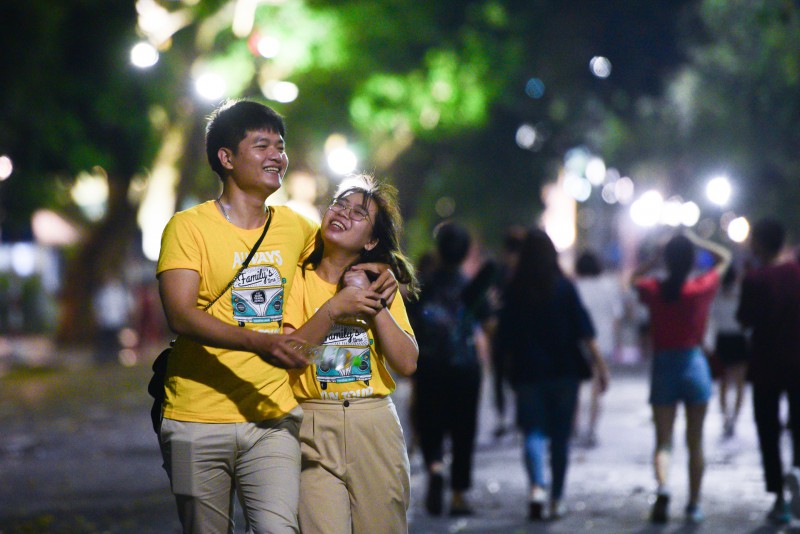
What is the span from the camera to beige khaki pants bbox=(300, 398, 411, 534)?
4.49 metres

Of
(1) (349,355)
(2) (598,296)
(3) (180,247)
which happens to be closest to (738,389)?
(2) (598,296)

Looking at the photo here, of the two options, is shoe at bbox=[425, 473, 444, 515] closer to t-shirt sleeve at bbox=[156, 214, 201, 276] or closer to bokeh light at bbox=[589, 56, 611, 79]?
t-shirt sleeve at bbox=[156, 214, 201, 276]

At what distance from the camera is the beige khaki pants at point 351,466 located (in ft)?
14.7

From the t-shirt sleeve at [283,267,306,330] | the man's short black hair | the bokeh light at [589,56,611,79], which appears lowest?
the t-shirt sleeve at [283,267,306,330]

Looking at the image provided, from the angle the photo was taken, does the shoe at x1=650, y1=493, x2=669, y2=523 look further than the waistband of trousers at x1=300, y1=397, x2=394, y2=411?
Yes

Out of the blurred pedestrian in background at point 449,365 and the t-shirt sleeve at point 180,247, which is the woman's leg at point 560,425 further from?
the t-shirt sleeve at point 180,247

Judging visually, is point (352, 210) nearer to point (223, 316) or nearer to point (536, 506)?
point (223, 316)

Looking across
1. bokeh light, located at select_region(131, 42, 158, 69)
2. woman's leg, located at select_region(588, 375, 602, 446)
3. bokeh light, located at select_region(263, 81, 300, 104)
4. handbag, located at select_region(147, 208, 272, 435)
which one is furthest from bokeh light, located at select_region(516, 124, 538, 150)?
handbag, located at select_region(147, 208, 272, 435)

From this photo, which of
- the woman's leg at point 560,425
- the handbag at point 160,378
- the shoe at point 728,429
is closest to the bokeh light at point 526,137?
the shoe at point 728,429

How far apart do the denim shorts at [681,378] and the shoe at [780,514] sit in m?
0.81

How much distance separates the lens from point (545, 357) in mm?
8289

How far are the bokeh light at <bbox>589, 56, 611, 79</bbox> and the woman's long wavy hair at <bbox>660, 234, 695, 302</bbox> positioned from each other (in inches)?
1153

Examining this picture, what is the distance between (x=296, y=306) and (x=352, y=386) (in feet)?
1.22

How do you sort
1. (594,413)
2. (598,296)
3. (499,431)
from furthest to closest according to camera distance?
(598,296) < (499,431) < (594,413)
